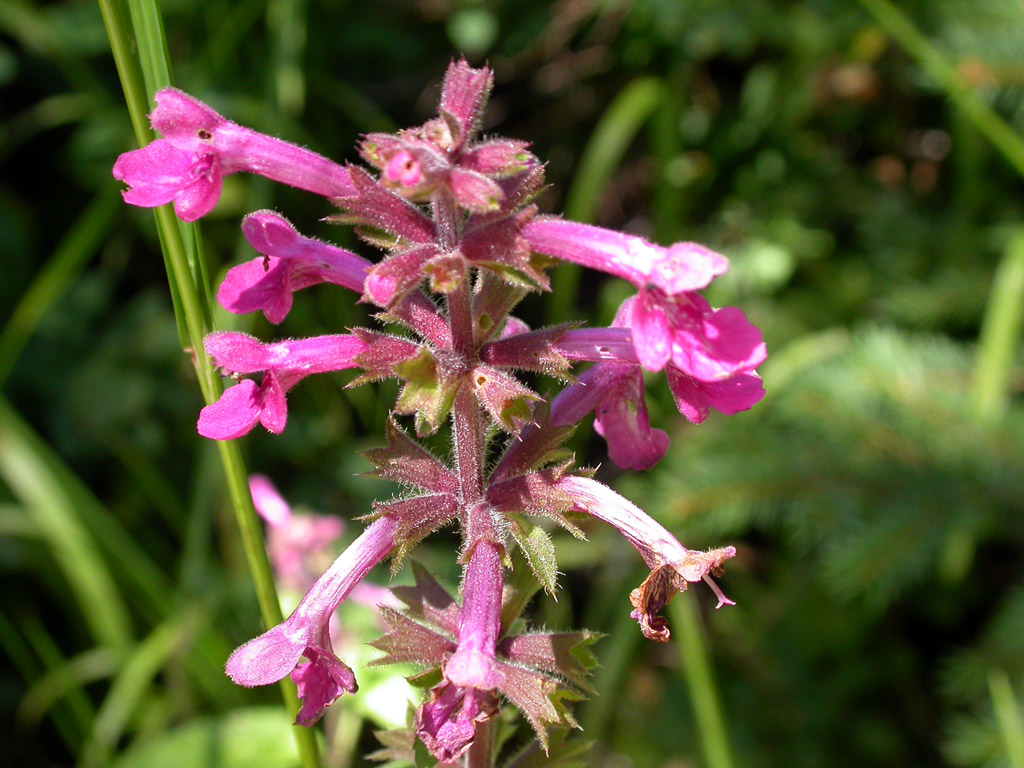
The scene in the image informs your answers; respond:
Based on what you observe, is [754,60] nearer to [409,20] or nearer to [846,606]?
[409,20]

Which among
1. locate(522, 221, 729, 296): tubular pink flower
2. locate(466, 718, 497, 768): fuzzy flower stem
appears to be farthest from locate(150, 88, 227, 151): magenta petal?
locate(466, 718, 497, 768): fuzzy flower stem

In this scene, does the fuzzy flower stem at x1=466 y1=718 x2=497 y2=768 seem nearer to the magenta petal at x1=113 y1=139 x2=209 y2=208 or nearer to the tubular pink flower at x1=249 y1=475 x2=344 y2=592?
the magenta petal at x1=113 y1=139 x2=209 y2=208

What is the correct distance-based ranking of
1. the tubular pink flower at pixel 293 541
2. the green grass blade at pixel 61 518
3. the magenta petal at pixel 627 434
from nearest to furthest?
the magenta petal at pixel 627 434
the tubular pink flower at pixel 293 541
the green grass blade at pixel 61 518

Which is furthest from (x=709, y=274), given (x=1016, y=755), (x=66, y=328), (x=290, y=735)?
(x=66, y=328)

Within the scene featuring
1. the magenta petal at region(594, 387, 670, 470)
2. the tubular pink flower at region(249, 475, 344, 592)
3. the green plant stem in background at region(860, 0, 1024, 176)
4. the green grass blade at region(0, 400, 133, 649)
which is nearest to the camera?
the magenta petal at region(594, 387, 670, 470)

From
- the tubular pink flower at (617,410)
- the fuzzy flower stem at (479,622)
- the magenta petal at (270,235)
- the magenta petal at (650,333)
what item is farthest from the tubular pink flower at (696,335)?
the magenta petal at (270,235)

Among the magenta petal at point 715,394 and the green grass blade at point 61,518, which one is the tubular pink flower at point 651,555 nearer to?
the magenta petal at point 715,394
